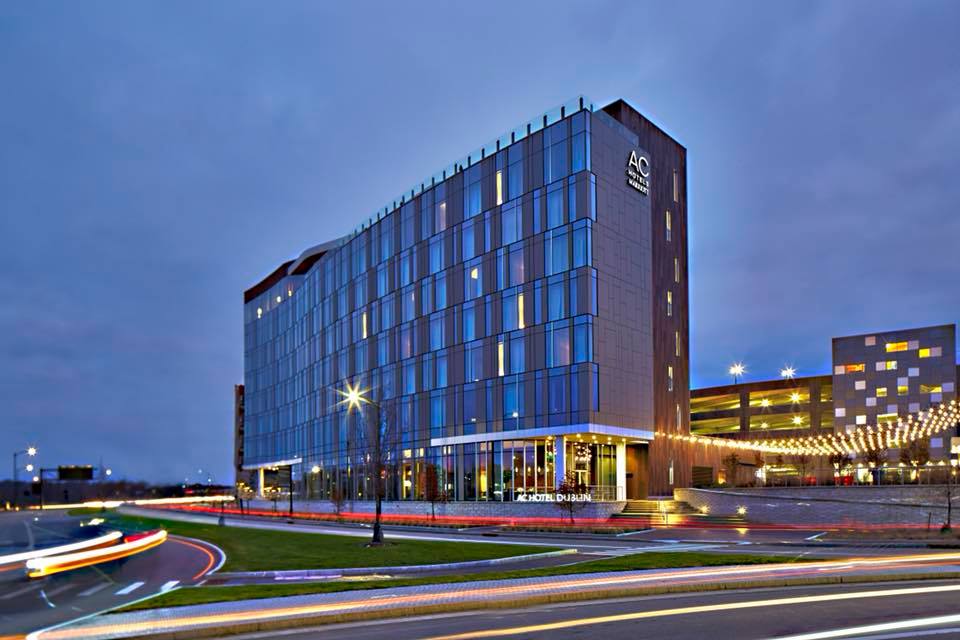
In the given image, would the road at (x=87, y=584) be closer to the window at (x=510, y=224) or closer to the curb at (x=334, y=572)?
the curb at (x=334, y=572)

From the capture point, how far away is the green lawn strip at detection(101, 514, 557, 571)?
29.6 meters

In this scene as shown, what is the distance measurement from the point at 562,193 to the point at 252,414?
303 ft

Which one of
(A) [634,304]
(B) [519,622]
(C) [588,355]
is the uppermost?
(A) [634,304]

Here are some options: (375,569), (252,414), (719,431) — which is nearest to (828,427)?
(719,431)

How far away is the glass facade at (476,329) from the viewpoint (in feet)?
205

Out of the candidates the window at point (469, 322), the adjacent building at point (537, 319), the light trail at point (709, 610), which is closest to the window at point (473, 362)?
the adjacent building at point (537, 319)

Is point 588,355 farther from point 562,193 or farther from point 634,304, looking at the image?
point 562,193

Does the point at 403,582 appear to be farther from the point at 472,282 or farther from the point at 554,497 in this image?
the point at 472,282

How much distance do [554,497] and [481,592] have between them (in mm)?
43172

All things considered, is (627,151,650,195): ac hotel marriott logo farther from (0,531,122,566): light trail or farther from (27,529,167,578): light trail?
(0,531,122,566): light trail

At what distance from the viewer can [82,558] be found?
2931 cm

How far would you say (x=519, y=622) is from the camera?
622 inches

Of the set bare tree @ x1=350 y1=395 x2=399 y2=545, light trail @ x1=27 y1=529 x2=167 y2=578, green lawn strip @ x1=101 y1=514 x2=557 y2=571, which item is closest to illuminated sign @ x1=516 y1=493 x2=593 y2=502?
bare tree @ x1=350 y1=395 x2=399 y2=545

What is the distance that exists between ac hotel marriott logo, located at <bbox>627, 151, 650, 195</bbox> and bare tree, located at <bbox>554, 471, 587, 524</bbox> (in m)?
24.0
